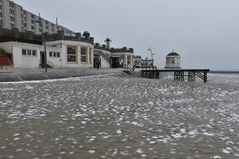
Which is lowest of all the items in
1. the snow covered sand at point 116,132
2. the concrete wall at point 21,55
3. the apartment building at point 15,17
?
the snow covered sand at point 116,132

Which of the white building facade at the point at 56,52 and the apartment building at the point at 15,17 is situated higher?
the apartment building at the point at 15,17

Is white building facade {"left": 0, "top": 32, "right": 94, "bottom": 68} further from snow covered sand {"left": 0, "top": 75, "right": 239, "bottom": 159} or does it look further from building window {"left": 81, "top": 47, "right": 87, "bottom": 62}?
snow covered sand {"left": 0, "top": 75, "right": 239, "bottom": 159}

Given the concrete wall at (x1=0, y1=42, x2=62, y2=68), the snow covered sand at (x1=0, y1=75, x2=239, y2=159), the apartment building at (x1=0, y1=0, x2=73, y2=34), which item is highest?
the apartment building at (x1=0, y1=0, x2=73, y2=34)

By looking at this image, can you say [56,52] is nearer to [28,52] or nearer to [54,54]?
[54,54]

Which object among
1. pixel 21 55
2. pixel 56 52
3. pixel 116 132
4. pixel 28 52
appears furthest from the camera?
pixel 56 52

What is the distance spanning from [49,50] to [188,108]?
38.8m

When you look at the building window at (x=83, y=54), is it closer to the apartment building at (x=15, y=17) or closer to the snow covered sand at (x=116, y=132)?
the apartment building at (x=15, y=17)

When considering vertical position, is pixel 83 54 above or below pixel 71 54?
above

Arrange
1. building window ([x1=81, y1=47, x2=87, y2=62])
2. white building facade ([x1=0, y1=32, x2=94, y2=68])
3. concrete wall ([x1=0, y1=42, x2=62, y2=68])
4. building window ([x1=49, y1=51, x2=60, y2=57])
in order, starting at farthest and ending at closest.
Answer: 1. building window ([x1=81, y1=47, x2=87, y2=62])
2. building window ([x1=49, y1=51, x2=60, y2=57])
3. white building facade ([x1=0, y1=32, x2=94, y2=68])
4. concrete wall ([x1=0, y1=42, x2=62, y2=68])

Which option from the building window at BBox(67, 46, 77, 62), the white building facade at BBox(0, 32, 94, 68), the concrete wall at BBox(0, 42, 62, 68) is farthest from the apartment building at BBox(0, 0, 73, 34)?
the concrete wall at BBox(0, 42, 62, 68)

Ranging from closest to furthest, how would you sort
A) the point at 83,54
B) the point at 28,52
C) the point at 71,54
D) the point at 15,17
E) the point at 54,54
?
the point at 28,52 < the point at 54,54 < the point at 71,54 < the point at 83,54 < the point at 15,17

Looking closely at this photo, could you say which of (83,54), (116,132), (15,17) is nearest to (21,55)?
(83,54)

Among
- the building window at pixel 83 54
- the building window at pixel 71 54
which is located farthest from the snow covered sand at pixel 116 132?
the building window at pixel 83 54

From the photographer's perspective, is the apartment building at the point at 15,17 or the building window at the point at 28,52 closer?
the building window at the point at 28,52
